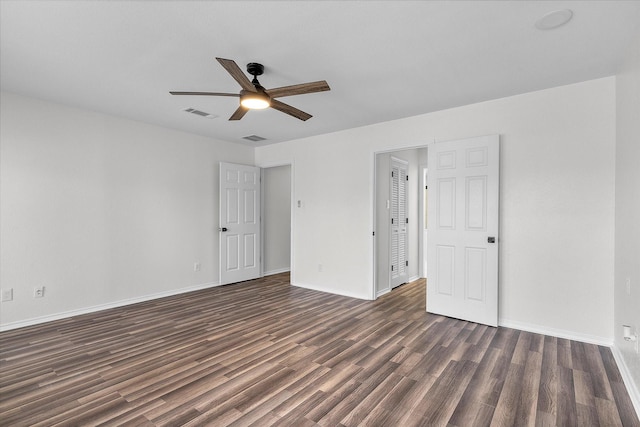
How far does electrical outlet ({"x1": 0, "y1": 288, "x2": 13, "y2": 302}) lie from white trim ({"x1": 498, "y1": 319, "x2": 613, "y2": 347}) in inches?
214

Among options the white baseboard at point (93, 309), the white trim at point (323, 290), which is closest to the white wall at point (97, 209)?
the white baseboard at point (93, 309)

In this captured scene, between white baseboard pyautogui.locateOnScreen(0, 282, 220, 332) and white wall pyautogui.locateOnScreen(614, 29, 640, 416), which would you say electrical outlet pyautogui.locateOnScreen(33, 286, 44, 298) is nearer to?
white baseboard pyautogui.locateOnScreen(0, 282, 220, 332)

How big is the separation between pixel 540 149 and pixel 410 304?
97.1 inches

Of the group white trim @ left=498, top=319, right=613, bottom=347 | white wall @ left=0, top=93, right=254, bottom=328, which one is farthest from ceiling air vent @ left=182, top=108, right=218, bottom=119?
white trim @ left=498, top=319, right=613, bottom=347

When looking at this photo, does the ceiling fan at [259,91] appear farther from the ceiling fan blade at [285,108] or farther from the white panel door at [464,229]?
the white panel door at [464,229]

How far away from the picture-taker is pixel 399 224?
18.0ft

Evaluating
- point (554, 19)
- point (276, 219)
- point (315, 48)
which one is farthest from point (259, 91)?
point (276, 219)

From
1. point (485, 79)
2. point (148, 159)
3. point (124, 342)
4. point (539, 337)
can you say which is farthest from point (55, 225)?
point (539, 337)

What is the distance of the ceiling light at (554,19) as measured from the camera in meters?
2.06

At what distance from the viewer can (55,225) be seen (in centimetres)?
383

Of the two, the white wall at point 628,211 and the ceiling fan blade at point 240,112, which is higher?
the ceiling fan blade at point 240,112

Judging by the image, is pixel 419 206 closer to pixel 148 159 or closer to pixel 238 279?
pixel 238 279

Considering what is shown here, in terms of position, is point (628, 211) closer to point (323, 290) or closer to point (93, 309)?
point (323, 290)

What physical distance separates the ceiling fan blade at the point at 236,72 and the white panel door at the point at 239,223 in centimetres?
317
